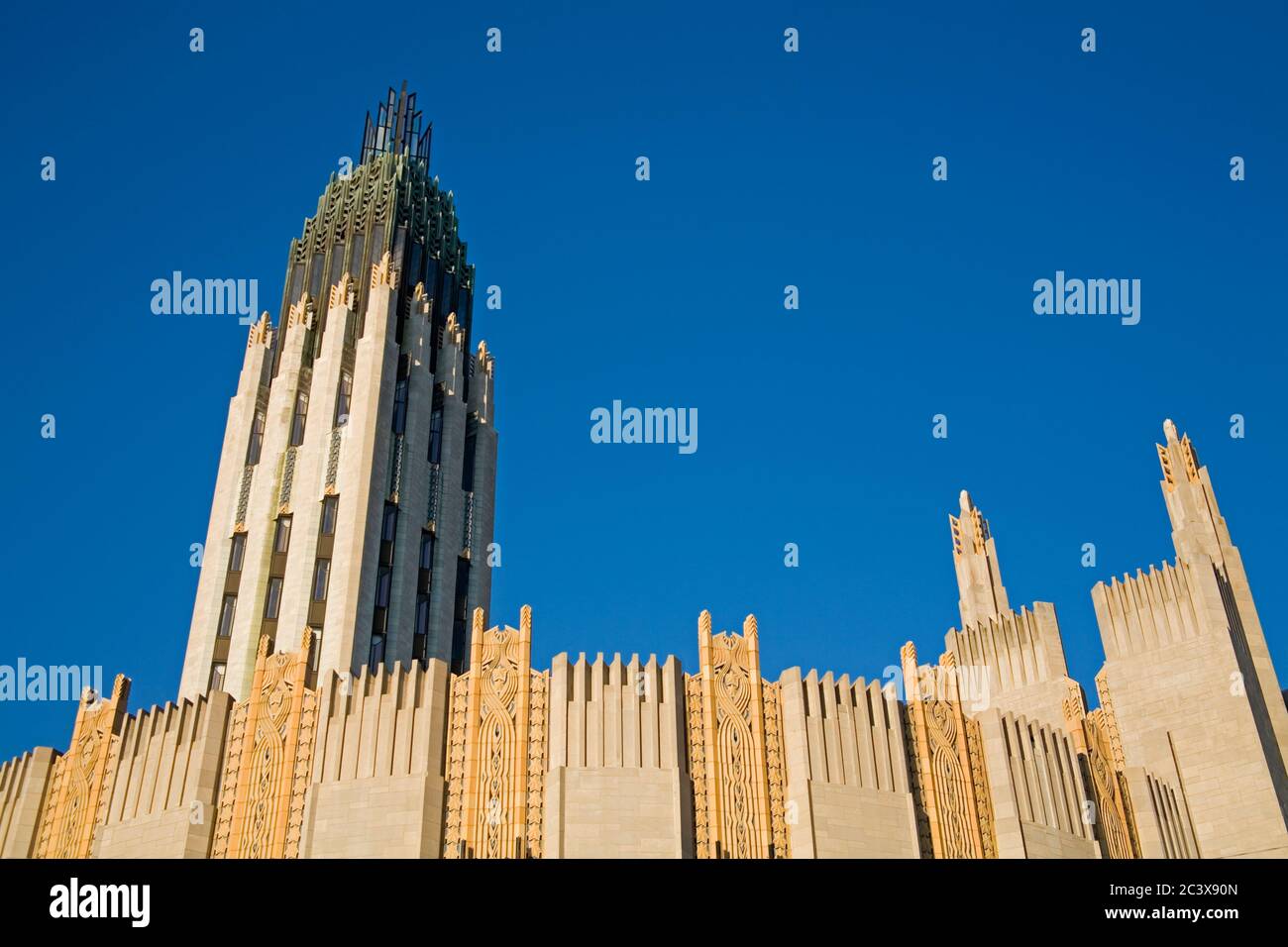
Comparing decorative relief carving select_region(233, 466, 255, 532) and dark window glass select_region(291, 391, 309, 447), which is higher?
dark window glass select_region(291, 391, 309, 447)

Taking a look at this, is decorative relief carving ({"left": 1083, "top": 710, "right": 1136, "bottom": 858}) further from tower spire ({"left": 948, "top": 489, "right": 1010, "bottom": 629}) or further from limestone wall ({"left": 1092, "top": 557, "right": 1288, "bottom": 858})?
tower spire ({"left": 948, "top": 489, "right": 1010, "bottom": 629})

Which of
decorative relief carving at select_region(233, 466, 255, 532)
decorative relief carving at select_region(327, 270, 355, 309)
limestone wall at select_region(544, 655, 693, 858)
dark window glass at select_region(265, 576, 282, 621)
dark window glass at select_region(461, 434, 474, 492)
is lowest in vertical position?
limestone wall at select_region(544, 655, 693, 858)

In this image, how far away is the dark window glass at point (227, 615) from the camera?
51375mm

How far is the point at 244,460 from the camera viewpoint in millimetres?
56719

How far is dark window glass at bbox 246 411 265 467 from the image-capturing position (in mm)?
56812

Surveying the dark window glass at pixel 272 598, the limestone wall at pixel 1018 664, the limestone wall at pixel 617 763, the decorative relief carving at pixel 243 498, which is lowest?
the limestone wall at pixel 617 763

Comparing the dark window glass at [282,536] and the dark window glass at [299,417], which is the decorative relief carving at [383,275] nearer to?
the dark window glass at [299,417]

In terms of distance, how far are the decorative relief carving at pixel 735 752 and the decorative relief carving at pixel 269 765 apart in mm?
9105

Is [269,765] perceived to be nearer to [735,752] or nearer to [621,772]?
[621,772]

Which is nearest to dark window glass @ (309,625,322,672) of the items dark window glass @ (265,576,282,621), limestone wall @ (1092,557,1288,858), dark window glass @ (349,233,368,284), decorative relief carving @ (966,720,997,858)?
dark window glass @ (265,576,282,621)

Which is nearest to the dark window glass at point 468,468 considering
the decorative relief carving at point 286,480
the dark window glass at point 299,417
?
the dark window glass at point 299,417

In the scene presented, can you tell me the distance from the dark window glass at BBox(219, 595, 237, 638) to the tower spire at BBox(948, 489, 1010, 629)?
99.5ft

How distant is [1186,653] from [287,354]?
4184 centimetres
